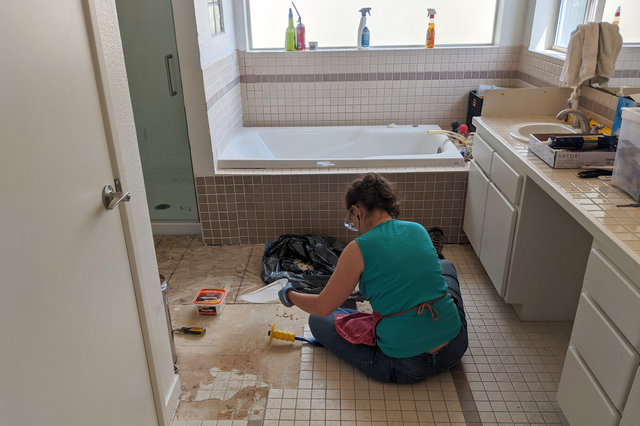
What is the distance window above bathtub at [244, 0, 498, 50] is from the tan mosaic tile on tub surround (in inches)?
50.8

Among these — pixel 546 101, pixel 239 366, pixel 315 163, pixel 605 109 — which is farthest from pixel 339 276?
pixel 546 101

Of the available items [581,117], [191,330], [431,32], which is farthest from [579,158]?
[431,32]

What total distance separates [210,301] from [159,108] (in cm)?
134

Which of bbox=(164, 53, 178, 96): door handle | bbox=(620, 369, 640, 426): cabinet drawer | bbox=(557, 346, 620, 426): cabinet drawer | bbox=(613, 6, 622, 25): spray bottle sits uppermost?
bbox=(613, 6, 622, 25): spray bottle

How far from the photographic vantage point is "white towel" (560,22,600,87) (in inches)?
92.5

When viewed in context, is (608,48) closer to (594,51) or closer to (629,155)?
(594,51)

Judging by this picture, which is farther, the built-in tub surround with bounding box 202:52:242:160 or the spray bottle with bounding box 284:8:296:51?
the spray bottle with bounding box 284:8:296:51

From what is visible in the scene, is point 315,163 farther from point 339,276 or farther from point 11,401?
point 11,401

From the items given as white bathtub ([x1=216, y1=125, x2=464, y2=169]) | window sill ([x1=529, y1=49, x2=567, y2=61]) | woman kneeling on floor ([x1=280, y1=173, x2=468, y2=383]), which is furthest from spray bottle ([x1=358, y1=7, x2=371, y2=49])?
woman kneeling on floor ([x1=280, y1=173, x2=468, y2=383])

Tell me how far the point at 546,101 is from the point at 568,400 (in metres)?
1.84

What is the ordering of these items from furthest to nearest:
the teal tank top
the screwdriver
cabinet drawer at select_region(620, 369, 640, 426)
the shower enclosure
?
the shower enclosure
the screwdriver
the teal tank top
cabinet drawer at select_region(620, 369, 640, 426)

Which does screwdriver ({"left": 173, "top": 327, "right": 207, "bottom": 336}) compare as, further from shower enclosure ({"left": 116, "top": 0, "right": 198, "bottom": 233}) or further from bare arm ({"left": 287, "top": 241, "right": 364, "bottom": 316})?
shower enclosure ({"left": 116, "top": 0, "right": 198, "bottom": 233})

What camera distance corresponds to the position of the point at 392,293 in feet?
5.79

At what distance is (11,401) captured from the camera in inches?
36.4
